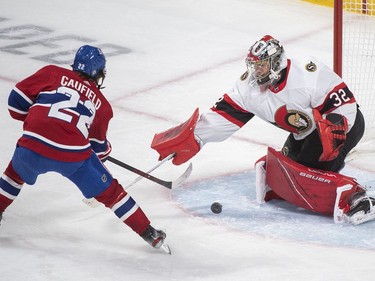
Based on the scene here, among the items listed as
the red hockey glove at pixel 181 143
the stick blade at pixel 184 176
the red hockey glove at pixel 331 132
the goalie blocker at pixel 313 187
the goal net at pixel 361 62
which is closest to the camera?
the red hockey glove at pixel 331 132

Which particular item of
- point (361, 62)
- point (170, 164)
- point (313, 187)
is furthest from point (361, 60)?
point (313, 187)

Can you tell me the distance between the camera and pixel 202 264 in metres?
4.19

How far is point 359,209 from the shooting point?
4.53 m

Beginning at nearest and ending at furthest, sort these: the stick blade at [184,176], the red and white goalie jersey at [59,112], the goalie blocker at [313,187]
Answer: the red and white goalie jersey at [59,112]
the goalie blocker at [313,187]
the stick blade at [184,176]

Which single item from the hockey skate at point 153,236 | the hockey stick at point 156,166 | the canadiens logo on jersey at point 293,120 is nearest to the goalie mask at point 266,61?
the canadiens logo on jersey at point 293,120

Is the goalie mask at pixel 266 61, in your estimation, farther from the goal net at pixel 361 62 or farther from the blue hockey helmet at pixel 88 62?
the goal net at pixel 361 62

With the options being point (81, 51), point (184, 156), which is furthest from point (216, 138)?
point (81, 51)

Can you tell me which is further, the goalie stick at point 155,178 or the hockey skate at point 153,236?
the goalie stick at point 155,178

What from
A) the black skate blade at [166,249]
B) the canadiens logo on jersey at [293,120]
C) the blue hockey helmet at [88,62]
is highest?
the blue hockey helmet at [88,62]

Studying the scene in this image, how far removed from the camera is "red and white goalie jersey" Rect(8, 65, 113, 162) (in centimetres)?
410

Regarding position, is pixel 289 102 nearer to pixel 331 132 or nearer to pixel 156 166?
pixel 331 132

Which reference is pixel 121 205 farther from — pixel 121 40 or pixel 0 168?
pixel 121 40

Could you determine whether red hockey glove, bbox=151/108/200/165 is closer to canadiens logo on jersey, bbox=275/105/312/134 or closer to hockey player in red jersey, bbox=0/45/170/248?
canadiens logo on jersey, bbox=275/105/312/134

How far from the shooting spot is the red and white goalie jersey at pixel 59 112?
4.10 metres
